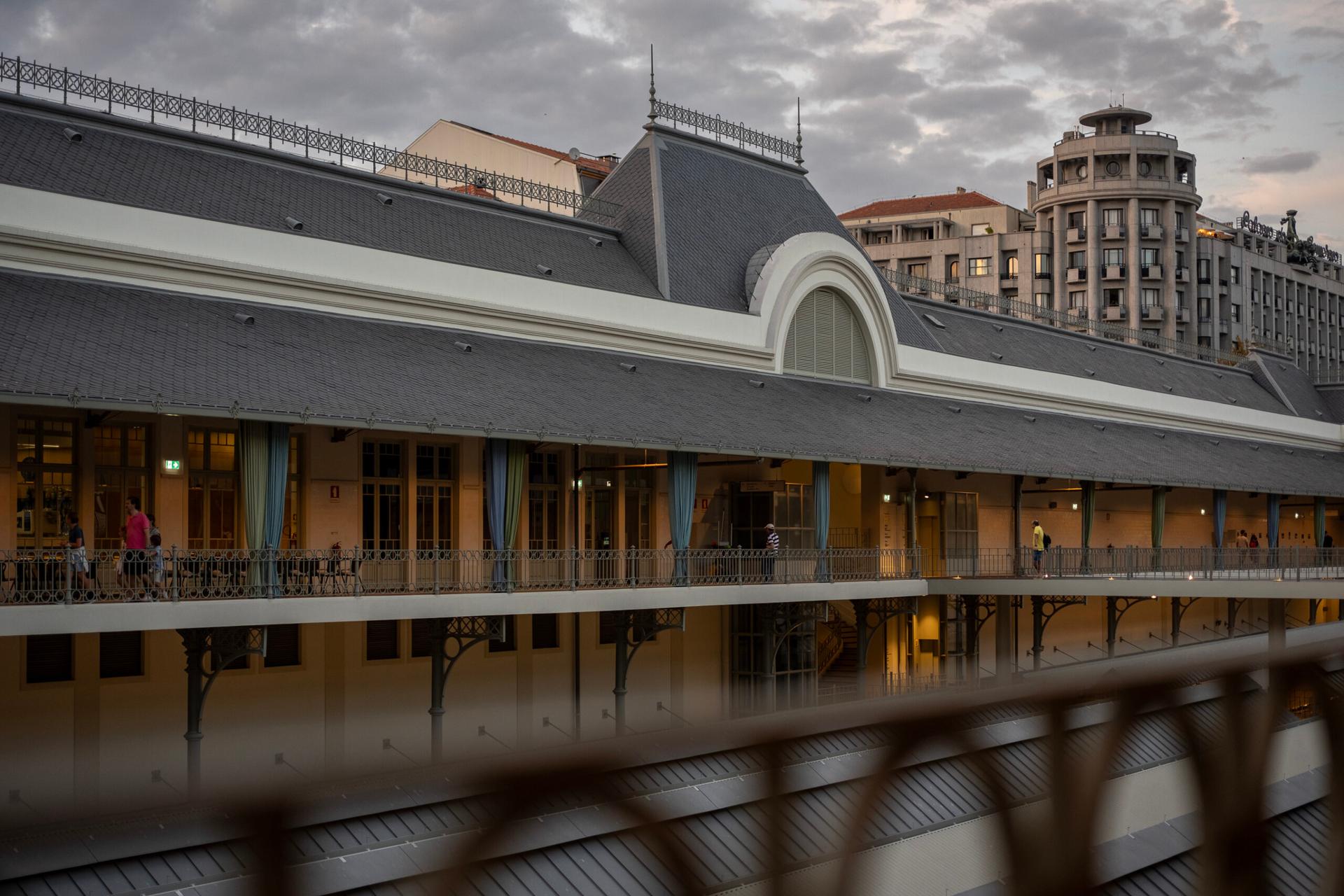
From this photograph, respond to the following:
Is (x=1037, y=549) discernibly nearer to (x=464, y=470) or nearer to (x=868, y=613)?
(x=868, y=613)

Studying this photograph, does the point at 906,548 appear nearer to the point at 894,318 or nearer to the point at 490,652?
the point at 894,318

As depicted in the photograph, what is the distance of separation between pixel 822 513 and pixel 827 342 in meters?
6.86

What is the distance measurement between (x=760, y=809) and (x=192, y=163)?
24813mm

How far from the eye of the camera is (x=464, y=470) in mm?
25531

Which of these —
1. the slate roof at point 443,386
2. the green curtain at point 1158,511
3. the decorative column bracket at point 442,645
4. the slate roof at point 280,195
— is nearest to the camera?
the slate roof at point 443,386

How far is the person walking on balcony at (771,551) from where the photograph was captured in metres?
27.9

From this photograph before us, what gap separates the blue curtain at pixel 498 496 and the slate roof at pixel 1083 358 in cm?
1891

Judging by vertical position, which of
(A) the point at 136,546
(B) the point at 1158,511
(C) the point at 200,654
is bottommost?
(C) the point at 200,654

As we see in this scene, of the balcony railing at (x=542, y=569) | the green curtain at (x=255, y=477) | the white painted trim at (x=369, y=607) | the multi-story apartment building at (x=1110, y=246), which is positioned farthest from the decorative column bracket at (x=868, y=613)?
the multi-story apartment building at (x=1110, y=246)

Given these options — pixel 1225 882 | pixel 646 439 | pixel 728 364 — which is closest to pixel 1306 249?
pixel 728 364

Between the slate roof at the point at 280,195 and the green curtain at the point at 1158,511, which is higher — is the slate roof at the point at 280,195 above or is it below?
above

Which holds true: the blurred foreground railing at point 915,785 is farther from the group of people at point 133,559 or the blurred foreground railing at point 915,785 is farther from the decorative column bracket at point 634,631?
the decorative column bracket at point 634,631

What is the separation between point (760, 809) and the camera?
256 cm

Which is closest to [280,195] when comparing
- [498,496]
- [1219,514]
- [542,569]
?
[498,496]
